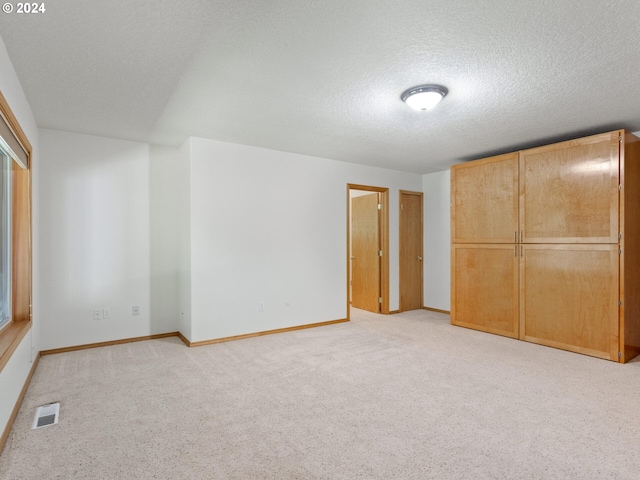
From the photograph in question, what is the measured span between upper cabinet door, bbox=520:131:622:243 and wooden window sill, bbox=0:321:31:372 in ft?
16.0

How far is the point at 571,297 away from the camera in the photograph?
379cm

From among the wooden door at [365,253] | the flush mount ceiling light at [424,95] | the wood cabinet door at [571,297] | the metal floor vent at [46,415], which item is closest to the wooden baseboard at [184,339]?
the metal floor vent at [46,415]

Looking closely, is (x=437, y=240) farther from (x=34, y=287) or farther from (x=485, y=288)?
(x=34, y=287)

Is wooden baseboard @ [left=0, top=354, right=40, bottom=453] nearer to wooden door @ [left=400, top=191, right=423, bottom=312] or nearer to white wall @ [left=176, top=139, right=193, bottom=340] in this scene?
white wall @ [left=176, top=139, right=193, bottom=340]

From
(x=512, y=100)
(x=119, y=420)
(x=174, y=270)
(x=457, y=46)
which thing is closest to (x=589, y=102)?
(x=512, y=100)

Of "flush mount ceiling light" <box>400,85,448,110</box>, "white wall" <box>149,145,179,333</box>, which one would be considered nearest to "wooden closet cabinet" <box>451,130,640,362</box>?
"flush mount ceiling light" <box>400,85,448,110</box>

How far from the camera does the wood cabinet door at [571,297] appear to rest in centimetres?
351

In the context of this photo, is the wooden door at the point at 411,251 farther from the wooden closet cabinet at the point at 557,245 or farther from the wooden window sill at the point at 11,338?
the wooden window sill at the point at 11,338

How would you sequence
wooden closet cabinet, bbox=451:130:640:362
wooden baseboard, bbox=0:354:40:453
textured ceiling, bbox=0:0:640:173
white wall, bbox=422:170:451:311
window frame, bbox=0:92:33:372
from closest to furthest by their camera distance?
textured ceiling, bbox=0:0:640:173 → wooden baseboard, bbox=0:354:40:453 → window frame, bbox=0:92:33:372 → wooden closet cabinet, bbox=451:130:640:362 → white wall, bbox=422:170:451:311

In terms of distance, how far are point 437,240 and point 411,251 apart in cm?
48

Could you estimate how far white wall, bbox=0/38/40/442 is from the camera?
2.10 meters

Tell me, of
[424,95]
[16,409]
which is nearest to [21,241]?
[16,409]

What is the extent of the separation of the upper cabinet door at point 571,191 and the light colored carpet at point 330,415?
132 cm

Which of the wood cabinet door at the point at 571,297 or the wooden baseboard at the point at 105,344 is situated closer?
the wood cabinet door at the point at 571,297
